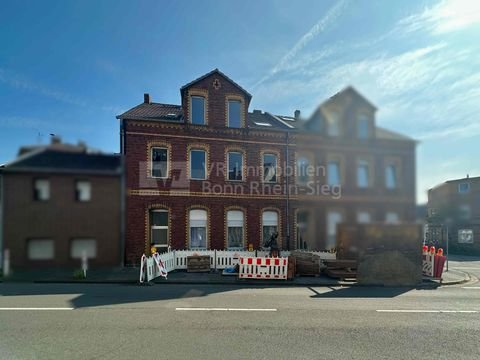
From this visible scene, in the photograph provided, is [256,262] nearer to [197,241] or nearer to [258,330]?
[197,241]

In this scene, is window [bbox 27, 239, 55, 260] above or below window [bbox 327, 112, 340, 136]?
below

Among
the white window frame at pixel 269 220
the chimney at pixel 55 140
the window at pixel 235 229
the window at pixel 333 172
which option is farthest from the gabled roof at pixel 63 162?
the white window frame at pixel 269 220

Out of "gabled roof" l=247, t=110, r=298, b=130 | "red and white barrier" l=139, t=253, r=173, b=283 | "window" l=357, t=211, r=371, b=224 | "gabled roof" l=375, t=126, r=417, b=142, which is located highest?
"gabled roof" l=247, t=110, r=298, b=130

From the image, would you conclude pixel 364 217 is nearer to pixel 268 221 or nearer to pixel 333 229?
pixel 333 229

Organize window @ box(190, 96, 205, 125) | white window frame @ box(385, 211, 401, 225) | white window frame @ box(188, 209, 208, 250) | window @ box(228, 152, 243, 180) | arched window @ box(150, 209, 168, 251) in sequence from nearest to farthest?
white window frame @ box(385, 211, 401, 225) → arched window @ box(150, 209, 168, 251) → white window frame @ box(188, 209, 208, 250) → window @ box(190, 96, 205, 125) → window @ box(228, 152, 243, 180)

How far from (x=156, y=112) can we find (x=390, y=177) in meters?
15.8

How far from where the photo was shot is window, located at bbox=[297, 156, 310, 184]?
2713mm

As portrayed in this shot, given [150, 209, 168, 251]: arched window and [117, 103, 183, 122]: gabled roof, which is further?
[117, 103, 183, 122]: gabled roof

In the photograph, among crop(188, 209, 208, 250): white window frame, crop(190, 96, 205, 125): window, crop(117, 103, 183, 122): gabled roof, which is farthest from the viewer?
crop(190, 96, 205, 125): window

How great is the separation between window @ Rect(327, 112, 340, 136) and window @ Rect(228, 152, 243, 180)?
560 inches

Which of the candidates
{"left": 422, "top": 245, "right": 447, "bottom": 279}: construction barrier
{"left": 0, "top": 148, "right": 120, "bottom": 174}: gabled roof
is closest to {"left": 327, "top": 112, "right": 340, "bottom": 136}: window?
{"left": 0, "top": 148, "right": 120, "bottom": 174}: gabled roof

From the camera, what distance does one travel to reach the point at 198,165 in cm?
1619

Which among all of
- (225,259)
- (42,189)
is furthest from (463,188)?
(225,259)

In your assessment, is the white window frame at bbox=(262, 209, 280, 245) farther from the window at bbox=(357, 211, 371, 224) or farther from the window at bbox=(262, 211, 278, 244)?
the window at bbox=(357, 211, 371, 224)
